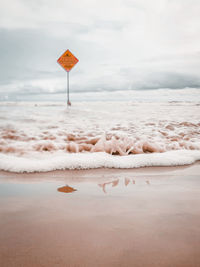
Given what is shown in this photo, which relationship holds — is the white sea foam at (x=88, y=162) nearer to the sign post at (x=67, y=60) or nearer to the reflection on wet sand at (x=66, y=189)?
the reflection on wet sand at (x=66, y=189)

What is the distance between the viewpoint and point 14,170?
135cm

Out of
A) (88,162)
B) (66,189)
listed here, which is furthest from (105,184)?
(88,162)

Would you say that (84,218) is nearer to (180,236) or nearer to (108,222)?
(108,222)

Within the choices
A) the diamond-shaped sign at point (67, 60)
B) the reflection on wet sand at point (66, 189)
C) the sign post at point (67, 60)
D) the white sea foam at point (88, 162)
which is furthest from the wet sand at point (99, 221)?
the diamond-shaped sign at point (67, 60)

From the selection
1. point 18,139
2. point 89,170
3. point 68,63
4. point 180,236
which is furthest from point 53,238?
point 68,63

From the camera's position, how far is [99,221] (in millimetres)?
747

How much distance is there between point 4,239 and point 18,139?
1860mm

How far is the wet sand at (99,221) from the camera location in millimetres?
568

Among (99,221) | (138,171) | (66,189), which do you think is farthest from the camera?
(138,171)

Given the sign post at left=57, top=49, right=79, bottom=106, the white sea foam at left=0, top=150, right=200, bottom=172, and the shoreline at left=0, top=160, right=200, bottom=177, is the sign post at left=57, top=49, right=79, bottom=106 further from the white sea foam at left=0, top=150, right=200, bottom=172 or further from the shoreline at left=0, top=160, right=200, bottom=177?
the shoreline at left=0, top=160, right=200, bottom=177

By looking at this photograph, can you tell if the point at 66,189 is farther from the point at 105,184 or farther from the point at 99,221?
the point at 99,221

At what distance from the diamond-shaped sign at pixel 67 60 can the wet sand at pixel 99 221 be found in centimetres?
995

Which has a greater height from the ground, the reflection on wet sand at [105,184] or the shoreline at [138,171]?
the shoreline at [138,171]

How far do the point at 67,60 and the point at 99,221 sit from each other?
10689 millimetres
